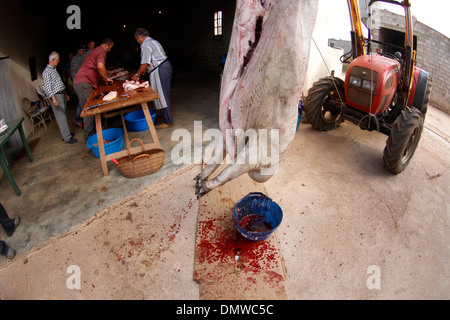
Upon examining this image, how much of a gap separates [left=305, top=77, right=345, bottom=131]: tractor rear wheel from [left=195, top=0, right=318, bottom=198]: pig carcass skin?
314 cm

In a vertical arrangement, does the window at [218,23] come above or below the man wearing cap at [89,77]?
above

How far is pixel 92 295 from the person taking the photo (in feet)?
7.75

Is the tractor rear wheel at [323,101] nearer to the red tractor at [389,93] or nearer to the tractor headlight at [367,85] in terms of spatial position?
the red tractor at [389,93]

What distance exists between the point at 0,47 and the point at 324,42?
748cm

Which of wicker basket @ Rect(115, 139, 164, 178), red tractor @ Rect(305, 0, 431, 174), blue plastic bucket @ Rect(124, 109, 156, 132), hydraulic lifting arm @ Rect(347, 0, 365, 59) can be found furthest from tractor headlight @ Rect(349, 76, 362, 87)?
blue plastic bucket @ Rect(124, 109, 156, 132)

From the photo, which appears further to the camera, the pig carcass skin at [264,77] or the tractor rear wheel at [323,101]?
the tractor rear wheel at [323,101]

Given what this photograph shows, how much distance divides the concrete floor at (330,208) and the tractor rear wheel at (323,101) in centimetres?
33

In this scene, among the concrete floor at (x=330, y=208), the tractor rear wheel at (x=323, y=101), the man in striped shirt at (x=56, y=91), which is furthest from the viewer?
the tractor rear wheel at (x=323, y=101)

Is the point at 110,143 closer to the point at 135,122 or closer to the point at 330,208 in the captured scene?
the point at 135,122

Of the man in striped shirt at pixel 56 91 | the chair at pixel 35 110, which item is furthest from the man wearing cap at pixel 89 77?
the chair at pixel 35 110

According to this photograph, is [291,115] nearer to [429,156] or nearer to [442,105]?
[429,156]

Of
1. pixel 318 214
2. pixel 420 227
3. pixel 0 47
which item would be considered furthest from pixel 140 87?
pixel 420 227

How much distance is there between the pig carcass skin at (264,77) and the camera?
5.98ft

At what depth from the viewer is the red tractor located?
3627mm
